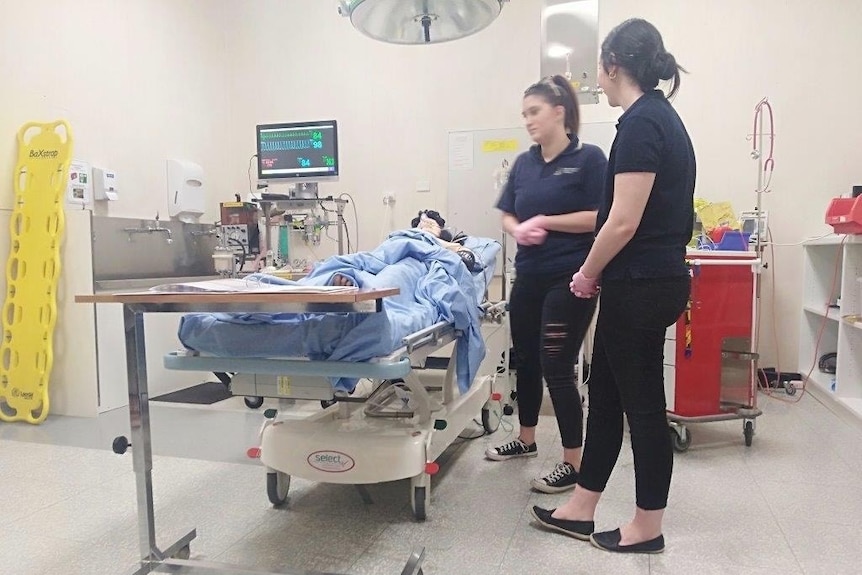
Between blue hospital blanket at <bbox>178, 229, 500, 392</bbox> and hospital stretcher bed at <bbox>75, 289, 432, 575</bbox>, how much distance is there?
13cm

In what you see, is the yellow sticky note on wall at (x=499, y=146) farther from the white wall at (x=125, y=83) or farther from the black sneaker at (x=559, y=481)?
the black sneaker at (x=559, y=481)

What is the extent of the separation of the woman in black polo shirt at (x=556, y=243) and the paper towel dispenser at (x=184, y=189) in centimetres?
270

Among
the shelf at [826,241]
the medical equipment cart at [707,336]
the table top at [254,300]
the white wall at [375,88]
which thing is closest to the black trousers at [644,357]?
the table top at [254,300]

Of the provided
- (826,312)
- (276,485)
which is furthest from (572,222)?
(826,312)

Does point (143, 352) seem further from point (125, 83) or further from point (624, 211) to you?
point (125, 83)

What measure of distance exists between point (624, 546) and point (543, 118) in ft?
4.20

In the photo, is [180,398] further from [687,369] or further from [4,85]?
[687,369]

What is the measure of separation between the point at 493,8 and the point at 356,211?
8.11 ft

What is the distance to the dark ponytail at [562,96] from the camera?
1.93 m

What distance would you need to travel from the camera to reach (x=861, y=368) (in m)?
2.93

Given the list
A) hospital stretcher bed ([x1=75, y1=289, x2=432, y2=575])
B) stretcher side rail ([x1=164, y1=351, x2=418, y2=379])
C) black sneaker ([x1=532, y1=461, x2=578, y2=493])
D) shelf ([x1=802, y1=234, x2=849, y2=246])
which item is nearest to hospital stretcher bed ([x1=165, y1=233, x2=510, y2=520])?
stretcher side rail ([x1=164, y1=351, x2=418, y2=379])

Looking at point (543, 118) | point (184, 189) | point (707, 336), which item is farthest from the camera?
point (184, 189)

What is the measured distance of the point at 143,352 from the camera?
141 cm

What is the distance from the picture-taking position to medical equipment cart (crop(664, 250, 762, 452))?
2355 millimetres
